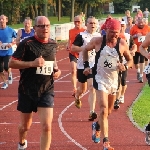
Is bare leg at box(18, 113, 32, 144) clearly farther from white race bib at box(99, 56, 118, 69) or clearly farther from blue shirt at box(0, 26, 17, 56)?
blue shirt at box(0, 26, 17, 56)

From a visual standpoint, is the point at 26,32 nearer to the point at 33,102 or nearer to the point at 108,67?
the point at 108,67

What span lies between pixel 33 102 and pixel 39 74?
437 mm

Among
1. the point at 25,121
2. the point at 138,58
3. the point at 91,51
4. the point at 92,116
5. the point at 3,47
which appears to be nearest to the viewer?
the point at 25,121

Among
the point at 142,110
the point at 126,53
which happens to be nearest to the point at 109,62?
the point at 126,53

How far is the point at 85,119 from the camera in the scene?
12398 millimetres

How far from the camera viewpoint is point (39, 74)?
8211mm

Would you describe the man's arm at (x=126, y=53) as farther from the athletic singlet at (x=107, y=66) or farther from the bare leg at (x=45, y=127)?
the bare leg at (x=45, y=127)

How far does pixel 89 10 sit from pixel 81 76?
6909 centimetres

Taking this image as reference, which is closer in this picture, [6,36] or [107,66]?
[107,66]

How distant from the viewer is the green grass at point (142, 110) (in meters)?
12.1

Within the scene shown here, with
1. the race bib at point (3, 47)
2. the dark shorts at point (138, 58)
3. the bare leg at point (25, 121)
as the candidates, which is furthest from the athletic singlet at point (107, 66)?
the dark shorts at point (138, 58)

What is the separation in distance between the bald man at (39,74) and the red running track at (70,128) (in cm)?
150

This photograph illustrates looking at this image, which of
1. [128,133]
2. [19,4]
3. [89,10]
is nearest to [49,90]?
[128,133]

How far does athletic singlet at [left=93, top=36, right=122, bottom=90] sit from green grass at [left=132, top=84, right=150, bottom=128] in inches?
97.3
